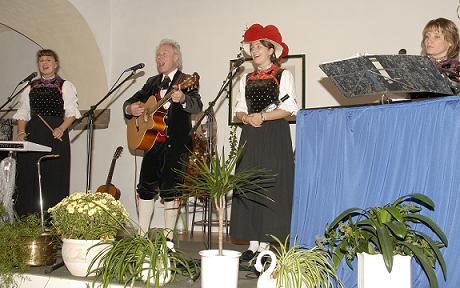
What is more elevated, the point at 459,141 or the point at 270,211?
the point at 459,141

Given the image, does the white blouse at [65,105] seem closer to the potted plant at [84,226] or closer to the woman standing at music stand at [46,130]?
the woman standing at music stand at [46,130]

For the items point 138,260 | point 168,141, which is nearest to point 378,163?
point 138,260

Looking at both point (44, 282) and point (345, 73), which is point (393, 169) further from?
point (44, 282)

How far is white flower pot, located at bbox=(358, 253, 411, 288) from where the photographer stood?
2443 millimetres

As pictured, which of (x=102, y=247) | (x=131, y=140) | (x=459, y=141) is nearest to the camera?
(x=459, y=141)

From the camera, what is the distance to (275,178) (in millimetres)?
3623

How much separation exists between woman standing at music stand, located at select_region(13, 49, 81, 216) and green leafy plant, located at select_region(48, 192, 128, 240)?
1.53 m

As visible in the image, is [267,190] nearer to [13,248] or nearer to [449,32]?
[449,32]

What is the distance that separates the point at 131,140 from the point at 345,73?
6.75 feet

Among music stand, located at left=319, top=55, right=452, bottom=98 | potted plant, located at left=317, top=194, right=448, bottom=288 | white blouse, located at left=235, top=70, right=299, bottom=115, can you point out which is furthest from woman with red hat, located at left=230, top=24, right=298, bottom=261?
potted plant, located at left=317, top=194, right=448, bottom=288

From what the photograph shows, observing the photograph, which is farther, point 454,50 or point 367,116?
point 454,50

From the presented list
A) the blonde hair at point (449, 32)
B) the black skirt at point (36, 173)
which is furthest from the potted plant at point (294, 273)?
the black skirt at point (36, 173)

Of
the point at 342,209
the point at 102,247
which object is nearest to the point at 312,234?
the point at 342,209

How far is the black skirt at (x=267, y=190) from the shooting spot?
3.58 m
